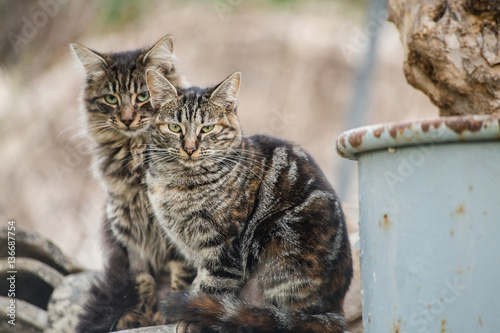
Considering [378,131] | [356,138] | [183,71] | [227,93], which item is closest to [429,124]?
[378,131]

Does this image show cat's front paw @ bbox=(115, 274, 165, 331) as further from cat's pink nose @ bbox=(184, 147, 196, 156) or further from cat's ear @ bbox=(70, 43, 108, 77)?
cat's ear @ bbox=(70, 43, 108, 77)

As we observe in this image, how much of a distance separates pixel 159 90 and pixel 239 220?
86cm

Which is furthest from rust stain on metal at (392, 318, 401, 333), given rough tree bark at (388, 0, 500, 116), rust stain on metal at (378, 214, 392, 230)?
rough tree bark at (388, 0, 500, 116)

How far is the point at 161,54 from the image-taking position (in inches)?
130

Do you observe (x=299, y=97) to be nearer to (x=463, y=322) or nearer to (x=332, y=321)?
(x=332, y=321)

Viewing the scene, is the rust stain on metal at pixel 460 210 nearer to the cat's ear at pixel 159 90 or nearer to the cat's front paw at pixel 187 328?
the cat's front paw at pixel 187 328

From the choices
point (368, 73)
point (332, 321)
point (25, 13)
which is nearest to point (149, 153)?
point (332, 321)

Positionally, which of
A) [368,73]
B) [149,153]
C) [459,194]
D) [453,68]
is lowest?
[459,194]

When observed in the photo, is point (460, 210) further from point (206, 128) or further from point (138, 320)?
point (138, 320)

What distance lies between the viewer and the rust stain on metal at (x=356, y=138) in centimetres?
197

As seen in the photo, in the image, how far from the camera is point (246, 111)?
8.34m

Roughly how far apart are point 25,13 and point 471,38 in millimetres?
6028

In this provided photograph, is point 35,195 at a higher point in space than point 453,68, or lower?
lower

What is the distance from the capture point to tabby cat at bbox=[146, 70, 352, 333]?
8.11 ft
